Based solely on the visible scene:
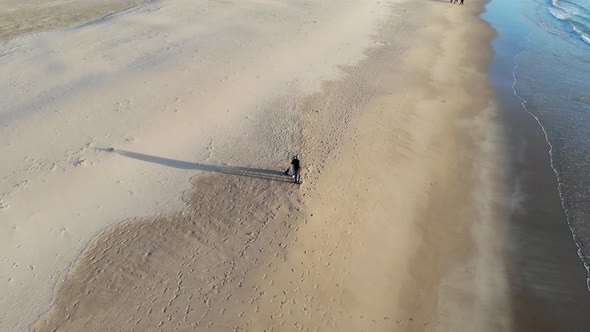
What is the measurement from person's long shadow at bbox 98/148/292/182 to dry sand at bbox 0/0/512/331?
66mm

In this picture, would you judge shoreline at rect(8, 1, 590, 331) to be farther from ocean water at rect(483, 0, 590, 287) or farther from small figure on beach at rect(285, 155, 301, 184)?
ocean water at rect(483, 0, 590, 287)

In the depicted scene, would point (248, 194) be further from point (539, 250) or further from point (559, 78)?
point (559, 78)

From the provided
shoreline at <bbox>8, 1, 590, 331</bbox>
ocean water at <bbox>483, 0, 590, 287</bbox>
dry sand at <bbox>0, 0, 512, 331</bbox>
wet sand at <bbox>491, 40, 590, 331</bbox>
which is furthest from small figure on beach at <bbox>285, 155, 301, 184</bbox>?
ocean water at <bbox>483, 0, 590, 287</bbox>

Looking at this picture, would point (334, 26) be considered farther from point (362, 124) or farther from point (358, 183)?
point (358, 183)

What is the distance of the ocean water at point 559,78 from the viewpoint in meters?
12.9

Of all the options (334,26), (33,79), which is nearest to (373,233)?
(33,79)

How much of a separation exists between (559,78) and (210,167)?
65.5 feet

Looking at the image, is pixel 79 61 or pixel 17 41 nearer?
pixel 79 61

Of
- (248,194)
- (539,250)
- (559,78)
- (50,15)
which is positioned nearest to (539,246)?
(539,250)

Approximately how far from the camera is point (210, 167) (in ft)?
41.0

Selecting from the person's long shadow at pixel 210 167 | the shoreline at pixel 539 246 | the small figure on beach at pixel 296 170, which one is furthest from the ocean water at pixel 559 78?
the person's long shadow at pixel 210 167

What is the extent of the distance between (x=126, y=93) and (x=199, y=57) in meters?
4.86

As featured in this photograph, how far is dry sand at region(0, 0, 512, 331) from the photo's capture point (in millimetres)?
8992

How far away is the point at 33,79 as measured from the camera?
16.5 meters
